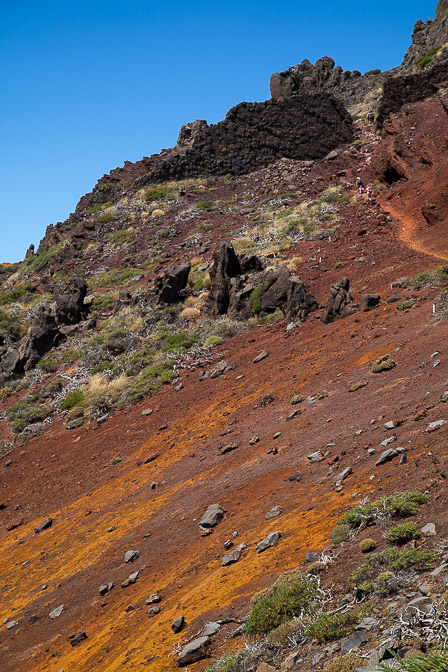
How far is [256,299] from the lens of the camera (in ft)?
60.8

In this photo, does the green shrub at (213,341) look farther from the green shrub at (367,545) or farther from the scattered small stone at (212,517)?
the green shrub at (367,545)

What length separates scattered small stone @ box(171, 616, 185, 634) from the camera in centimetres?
591

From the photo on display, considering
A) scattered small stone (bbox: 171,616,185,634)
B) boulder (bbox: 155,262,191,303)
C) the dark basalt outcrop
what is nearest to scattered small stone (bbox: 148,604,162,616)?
scattered small stone (bbox: 171,616,185,634)

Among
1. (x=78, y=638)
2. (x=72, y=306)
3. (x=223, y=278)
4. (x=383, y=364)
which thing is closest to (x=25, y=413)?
(x=72, y=306)

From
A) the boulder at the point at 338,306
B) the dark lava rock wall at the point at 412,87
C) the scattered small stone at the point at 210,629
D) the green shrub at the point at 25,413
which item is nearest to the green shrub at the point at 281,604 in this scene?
the scattered small stone at the point at 210,629

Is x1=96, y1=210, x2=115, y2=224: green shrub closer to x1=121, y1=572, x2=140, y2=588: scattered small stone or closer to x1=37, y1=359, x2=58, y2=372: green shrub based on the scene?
x1=37, y1=359, x2=58, y2=372: green shrub

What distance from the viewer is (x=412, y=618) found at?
3.84 m

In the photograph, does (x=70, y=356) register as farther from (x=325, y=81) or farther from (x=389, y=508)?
(x=325, y=81)

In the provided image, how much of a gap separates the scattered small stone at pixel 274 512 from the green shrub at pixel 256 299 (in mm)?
11408

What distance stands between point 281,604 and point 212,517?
3.27m

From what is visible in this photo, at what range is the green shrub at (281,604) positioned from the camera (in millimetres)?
4867

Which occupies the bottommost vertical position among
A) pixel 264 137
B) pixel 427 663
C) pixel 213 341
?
pixel 427 663

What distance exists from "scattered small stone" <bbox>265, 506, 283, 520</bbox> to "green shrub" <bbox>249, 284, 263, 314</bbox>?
37.4ft

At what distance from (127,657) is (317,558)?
96.9 inches
